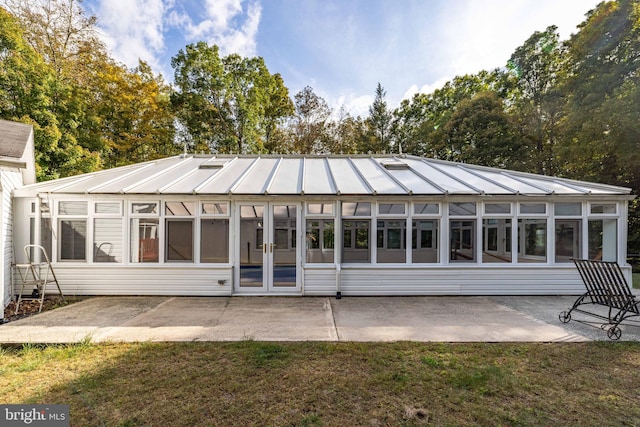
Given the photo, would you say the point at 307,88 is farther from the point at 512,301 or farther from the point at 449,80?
the point at 512,301

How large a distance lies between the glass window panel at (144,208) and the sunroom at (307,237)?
2cm

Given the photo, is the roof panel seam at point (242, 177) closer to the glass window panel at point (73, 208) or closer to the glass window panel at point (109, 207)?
the glass window panel at point (109, 207)

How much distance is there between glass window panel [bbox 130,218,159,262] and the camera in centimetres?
660

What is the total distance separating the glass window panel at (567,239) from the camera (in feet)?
22.0

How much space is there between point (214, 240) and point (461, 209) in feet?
19.8

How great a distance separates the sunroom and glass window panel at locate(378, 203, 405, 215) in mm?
25

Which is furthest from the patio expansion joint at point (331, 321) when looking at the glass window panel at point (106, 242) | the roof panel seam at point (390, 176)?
the glass window panel at point (106, 242)

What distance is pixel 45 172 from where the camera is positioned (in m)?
10.8

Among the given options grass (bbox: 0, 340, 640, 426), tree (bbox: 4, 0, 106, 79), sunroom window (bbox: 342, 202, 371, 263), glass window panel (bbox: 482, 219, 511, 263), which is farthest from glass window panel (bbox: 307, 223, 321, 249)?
tree (bbox: 4, 0, 106, 79)

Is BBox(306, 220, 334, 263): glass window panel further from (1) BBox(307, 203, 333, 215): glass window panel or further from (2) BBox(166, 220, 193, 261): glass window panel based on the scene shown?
(2) BBox(166, 220, 193, 261): glass window panel

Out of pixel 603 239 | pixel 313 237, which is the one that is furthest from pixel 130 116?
pixel 603 239

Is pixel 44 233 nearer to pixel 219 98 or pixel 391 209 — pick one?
pixel 391 209

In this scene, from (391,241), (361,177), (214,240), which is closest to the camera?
(214,240)

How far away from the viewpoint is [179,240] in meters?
6.65
